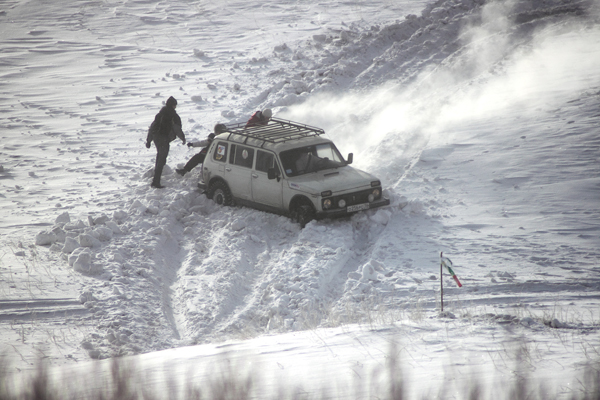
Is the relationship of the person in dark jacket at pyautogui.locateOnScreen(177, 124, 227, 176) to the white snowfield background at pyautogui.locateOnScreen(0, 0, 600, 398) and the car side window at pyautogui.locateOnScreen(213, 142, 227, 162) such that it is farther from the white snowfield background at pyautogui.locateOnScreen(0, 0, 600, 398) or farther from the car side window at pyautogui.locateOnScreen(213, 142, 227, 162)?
the car side window at pyautogui.locateOnScreen(213, 142, 227, 162)

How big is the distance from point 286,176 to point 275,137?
1132 mm

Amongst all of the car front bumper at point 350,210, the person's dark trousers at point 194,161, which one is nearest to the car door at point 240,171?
the person's dark trousers at point 194,161

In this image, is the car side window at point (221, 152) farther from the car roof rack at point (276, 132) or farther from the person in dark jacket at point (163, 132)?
the person in dark jacket at point (163, 132)

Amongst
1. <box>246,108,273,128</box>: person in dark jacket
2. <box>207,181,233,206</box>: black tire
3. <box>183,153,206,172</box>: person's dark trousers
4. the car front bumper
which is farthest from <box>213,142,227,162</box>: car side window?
the car front bumper

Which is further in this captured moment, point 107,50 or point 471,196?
point 107,50

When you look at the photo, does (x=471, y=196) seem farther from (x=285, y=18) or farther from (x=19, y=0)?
(x=19, y=0)

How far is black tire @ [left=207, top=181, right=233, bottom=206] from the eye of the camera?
473 inches

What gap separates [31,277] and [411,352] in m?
6.16

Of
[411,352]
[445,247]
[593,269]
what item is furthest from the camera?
[445,247]

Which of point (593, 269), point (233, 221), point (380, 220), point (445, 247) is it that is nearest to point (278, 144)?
point (233, 221)

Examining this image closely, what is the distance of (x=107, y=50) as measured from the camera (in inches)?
978

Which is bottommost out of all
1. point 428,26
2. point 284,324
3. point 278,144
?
point 284,324

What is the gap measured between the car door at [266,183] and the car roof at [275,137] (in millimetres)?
218

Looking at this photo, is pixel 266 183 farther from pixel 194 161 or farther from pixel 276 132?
pixel 194 161
